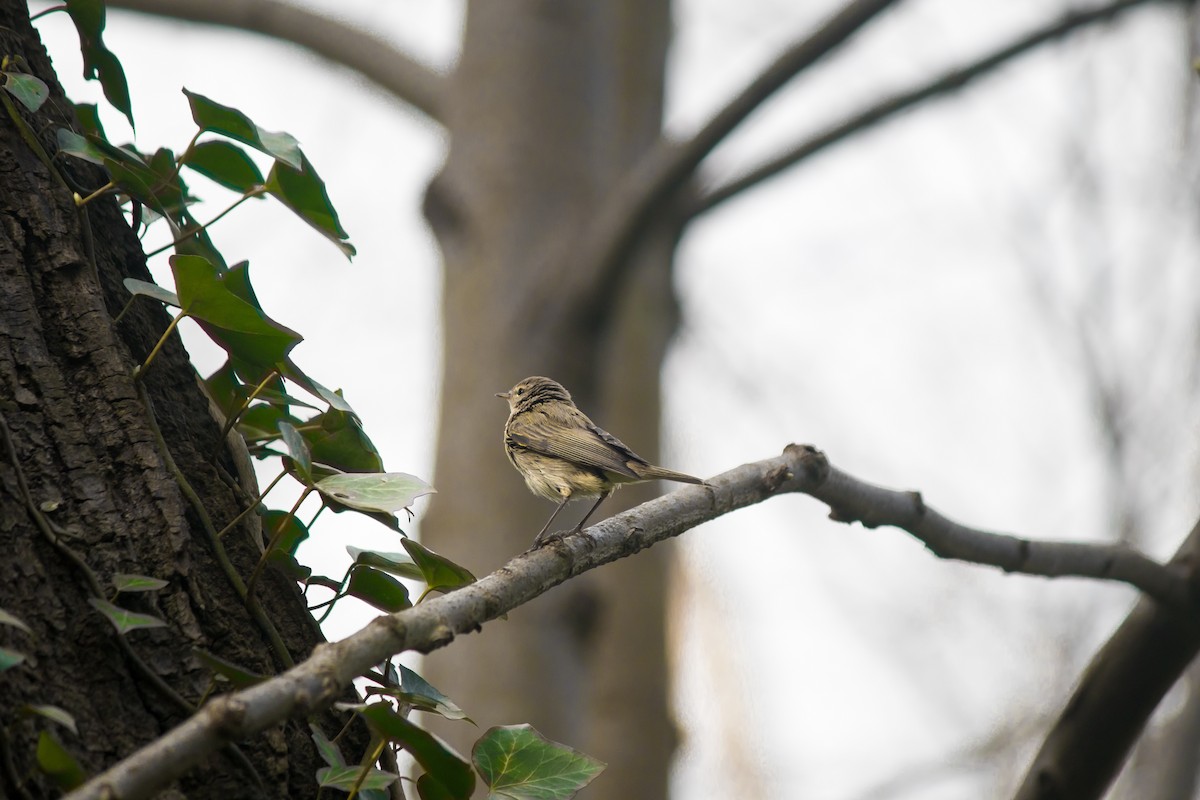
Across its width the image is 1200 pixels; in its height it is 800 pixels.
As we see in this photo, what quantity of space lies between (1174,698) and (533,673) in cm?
294

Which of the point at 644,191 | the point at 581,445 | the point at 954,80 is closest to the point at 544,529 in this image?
the point at 581,445

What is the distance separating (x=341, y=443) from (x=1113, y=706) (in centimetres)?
178

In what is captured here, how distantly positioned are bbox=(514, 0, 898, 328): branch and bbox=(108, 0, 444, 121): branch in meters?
1.52

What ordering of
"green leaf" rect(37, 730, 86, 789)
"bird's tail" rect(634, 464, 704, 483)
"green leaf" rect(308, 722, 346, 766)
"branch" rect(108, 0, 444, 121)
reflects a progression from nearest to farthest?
"green leaf" rect(37, 730, 86, 789), "green leaf" rect(308, 722, 346, 766), "bird's tail" rect(634, 464, 704, 483), "branch" rect(108, 0, 444, 121)

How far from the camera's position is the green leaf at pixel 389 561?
6.16ft

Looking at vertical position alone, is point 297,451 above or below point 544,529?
below

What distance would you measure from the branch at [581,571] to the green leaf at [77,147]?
0.94 metres

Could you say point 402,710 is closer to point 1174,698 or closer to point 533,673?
point 533,673

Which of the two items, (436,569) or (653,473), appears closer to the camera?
(436,569)

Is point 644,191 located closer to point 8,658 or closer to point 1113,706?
point 1113,706

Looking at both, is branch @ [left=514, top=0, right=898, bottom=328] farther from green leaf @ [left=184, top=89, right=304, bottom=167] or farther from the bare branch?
green leaf @ [left=184, top=89, right=304, bottom=167]

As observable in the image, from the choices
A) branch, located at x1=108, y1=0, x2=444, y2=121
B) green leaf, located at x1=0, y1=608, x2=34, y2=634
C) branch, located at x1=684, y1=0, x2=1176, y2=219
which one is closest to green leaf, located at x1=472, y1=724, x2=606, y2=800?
green leaf, located at x1=0, y1=608, x2=34, y2=634

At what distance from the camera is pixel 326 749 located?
1.63 m

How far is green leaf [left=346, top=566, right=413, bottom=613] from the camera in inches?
74.4
